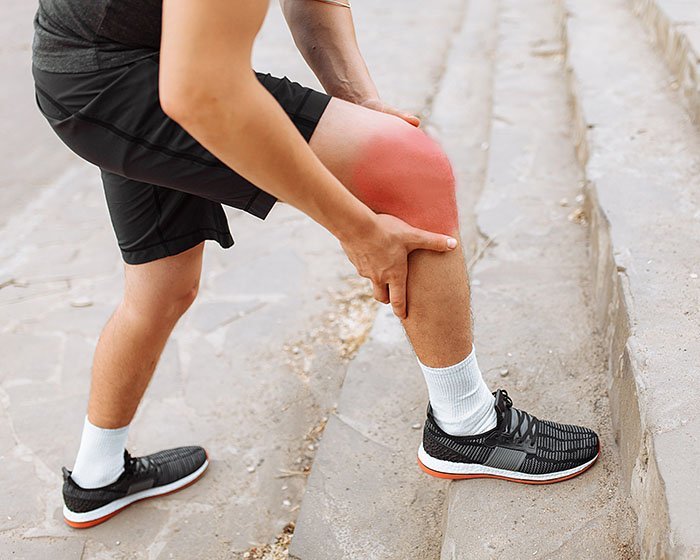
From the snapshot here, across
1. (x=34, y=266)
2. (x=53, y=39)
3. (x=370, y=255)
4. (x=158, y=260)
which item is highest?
(x=53, y=39)

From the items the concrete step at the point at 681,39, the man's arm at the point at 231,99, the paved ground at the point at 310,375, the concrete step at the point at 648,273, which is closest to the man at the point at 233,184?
the man's arm at the point at 231,99

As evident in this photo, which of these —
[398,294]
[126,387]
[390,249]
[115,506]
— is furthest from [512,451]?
[115,506]

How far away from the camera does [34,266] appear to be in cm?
331

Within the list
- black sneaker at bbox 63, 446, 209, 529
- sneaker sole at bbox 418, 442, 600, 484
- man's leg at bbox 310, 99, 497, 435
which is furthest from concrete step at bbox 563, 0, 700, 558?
black sneaker at bbox 63, 446, 209, 529

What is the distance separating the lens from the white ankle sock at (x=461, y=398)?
1.60 metres

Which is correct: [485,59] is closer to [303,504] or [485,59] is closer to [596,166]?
[596,166]

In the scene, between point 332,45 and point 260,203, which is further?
point 332,45

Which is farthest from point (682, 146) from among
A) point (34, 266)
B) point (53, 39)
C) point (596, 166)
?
point (34, 266)

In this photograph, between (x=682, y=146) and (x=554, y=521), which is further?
(x=682, y=146)

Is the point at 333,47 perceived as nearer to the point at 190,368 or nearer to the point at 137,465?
the point at 137,465

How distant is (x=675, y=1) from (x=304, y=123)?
289 centimetres

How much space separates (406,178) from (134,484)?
1.10 m

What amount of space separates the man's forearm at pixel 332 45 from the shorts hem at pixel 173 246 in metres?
0.39

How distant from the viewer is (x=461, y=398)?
165cm
